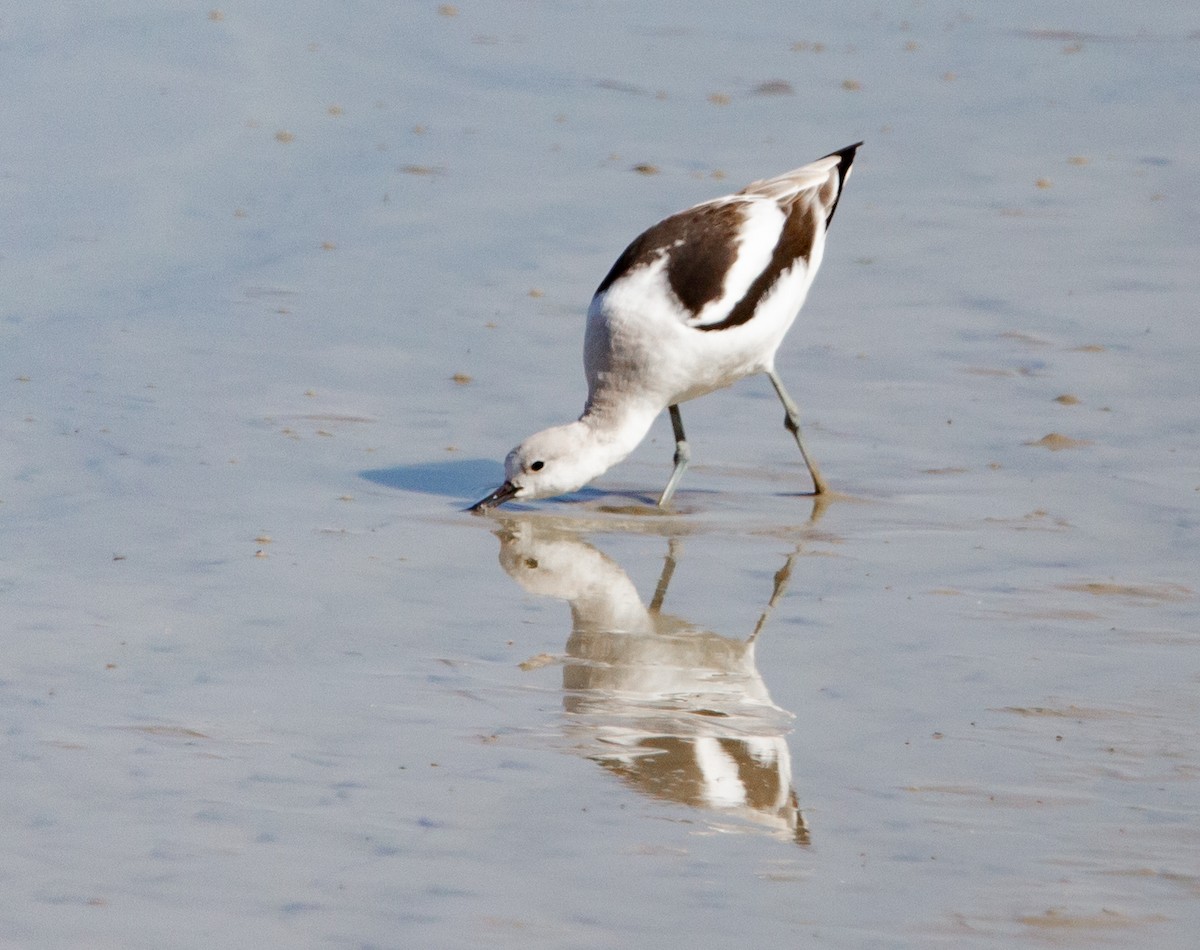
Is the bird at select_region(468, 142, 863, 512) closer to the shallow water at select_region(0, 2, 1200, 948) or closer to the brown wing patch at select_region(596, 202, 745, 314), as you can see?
the brown wing patch at select_region(596, 202, 745, 314)

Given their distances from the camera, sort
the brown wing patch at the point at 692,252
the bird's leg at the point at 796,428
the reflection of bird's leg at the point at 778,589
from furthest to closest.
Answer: the bird's leg at the point at 796,428, the brown wing patch at the point at 692,252, the reflection of bird's leg at the point at 778,589

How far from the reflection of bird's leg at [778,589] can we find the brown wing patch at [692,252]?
3.52 feet

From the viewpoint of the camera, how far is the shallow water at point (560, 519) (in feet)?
13.8

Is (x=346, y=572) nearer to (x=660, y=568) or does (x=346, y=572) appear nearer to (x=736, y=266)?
(x=660, y=568)

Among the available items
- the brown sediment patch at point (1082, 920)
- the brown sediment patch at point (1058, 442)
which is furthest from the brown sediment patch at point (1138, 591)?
the brown sediment patch at point (1082, 920)

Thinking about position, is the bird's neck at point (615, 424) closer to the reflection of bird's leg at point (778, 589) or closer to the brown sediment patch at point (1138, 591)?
the reflection of bird's leg at point (778, 589)

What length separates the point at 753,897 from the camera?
4.06 meters

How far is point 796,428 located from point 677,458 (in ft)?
1.69

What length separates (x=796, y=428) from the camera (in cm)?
763

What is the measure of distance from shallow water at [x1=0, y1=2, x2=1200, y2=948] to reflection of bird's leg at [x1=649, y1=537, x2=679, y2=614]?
0.03 metres

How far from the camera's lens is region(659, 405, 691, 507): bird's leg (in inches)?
289

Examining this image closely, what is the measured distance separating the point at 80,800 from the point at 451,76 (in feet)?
31.7

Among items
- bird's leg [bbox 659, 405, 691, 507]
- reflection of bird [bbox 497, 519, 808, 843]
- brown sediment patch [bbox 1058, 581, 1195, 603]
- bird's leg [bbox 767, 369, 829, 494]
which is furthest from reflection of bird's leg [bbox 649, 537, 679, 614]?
brown sediment patch [bbox 1058, 581, 1195, 603]

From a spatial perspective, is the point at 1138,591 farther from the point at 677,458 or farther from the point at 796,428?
the point at 677,458
